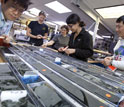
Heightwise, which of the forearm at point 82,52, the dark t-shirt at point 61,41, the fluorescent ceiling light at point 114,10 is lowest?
the forearm at point 82,52

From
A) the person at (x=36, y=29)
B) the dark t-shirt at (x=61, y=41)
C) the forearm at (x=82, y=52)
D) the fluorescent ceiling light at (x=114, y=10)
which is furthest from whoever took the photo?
the fluorescent ceiling light at (x=114, y=10)

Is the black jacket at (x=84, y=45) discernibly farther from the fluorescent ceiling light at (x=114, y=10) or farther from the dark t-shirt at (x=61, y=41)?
the fluorescent ceiling light at (x=114, y=10)

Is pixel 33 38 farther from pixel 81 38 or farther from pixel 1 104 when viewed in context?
pixel 1 104

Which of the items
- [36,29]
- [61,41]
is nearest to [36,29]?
[36,29]

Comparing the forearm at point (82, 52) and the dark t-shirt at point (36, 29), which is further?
the dark t-shirt at point (36, 29)

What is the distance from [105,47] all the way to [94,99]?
4830 millimetres

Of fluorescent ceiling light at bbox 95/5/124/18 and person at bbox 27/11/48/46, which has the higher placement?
fluorescent ceiling light at bbox 95/5/124/18

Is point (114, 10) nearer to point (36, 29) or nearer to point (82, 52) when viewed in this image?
point (36, 29)

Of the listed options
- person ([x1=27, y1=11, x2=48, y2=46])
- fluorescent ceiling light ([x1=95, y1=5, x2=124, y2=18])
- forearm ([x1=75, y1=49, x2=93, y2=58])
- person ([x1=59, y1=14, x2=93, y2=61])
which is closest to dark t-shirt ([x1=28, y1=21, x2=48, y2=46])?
person ([x1=27, y1=11, x2=48, y2=46])

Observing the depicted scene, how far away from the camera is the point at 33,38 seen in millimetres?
2404

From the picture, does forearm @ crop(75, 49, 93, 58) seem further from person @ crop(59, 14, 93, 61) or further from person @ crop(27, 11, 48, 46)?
person @ crop(27, 11, 48, 46)

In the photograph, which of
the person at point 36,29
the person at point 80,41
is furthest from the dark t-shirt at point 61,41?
the person at point 80,41

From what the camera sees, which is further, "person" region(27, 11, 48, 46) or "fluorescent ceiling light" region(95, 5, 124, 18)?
"fluorescent ceiling light" region(95, 5, 124, 18)

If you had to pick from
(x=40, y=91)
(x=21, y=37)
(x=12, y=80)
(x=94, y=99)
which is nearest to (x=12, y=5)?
(x=12, y=80)
